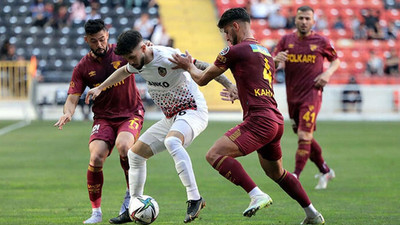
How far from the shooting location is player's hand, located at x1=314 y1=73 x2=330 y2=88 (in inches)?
436

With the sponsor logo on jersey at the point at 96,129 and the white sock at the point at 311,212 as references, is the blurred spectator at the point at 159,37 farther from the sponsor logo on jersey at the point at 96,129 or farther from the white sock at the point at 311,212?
the white sock at the point at 311,212

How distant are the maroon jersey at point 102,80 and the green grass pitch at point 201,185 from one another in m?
1.18

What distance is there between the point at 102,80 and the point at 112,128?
56 centimetres

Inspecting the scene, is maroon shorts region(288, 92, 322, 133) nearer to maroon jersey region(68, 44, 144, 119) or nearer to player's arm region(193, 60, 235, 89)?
maroon jersey region(68, 44, 144, 119)

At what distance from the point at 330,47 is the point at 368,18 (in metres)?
22.0

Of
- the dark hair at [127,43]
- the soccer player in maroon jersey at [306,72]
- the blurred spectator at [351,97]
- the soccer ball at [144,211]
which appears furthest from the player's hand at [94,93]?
the blurred spectator at [351,97]

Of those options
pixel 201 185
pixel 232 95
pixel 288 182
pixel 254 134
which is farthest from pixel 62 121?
pixel 201 185

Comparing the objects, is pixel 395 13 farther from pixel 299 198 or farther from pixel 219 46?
pixel 299 198

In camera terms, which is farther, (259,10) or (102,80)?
(259,10)

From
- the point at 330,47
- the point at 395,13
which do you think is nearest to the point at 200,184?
the point at 330,47

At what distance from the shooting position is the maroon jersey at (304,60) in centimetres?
1141

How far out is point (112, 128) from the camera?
9.03m

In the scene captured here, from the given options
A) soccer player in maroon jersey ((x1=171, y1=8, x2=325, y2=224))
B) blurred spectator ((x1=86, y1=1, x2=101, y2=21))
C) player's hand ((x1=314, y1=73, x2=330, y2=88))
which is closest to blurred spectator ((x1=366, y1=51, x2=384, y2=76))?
blurred spectator ((x1=86, y1=1, x2=101, y2=21))

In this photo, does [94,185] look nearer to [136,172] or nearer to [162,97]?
[136,172]
